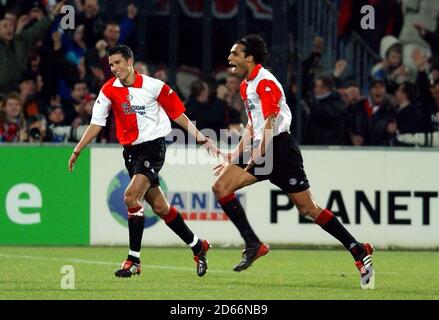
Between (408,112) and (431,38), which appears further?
(431,38)

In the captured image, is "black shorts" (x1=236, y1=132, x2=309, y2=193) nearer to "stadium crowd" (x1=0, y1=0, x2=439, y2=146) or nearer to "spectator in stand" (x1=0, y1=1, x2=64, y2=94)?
"stadium crowd" (x1=0, y1=0, x2=439, y2=146)

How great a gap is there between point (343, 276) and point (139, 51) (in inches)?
253

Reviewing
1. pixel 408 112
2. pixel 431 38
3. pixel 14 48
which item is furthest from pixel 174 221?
pixel 431 38

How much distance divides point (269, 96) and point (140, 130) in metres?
1.29

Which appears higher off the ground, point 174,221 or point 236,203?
point 236,203

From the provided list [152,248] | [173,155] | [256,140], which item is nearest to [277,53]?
[173,155]

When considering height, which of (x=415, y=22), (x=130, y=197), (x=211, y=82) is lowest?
(x=130, y=197)

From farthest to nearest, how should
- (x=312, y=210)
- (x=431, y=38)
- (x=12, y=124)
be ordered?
(x=431, y=38)
(x=12, y=124)
(x=312, y=210)

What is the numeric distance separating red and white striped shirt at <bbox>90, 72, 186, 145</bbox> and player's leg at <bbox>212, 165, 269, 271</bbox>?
2.40 ft

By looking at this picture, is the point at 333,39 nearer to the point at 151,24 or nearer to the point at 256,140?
the point at 151,24

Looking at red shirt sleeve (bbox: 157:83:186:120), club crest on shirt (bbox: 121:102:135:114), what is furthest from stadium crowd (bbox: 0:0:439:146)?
club crest on shirt (bbox: 121:102:135:114)

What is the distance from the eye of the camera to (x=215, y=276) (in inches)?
483

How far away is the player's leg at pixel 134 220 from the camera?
11.8 meters

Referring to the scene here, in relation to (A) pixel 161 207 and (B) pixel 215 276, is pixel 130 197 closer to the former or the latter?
(A) pixel 161 207
